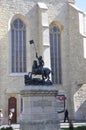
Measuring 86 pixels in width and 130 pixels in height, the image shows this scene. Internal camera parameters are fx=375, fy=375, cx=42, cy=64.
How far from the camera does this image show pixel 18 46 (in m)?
43.7

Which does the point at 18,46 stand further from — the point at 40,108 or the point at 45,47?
the point at 40,108

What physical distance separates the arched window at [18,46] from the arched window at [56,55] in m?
3.56

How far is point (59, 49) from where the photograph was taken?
45.2m

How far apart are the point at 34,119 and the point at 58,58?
84.1ft

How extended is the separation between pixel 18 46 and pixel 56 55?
4.81m

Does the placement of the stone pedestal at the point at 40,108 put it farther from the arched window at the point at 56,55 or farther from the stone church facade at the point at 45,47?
the arched window at the point at 56,55

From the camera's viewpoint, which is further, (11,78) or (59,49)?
(59,49)

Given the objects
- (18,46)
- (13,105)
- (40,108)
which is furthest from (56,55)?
(40,108)

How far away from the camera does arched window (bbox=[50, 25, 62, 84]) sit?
44938 mm

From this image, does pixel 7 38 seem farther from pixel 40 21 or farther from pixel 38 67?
pixel 38 67

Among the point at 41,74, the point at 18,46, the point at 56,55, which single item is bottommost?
the point at 41,74

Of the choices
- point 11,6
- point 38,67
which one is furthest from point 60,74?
point 38,67

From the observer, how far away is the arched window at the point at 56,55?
44938 mm

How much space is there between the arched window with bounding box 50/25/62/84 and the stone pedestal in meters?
24.7
